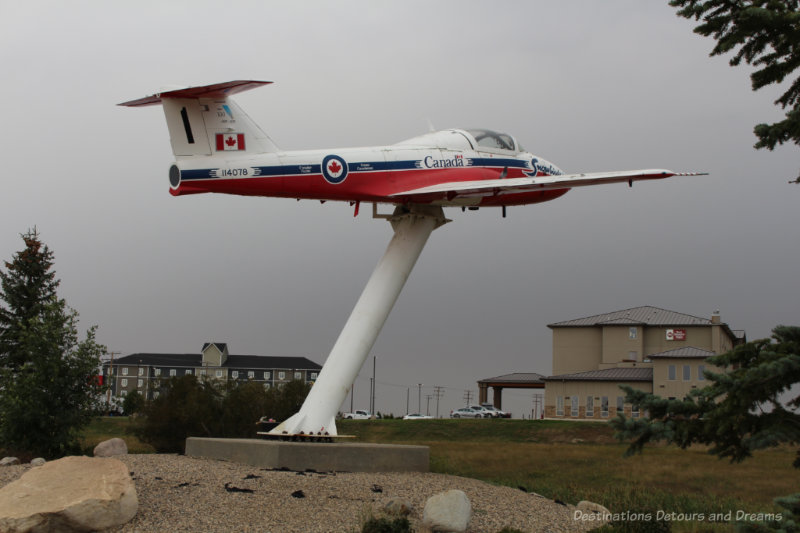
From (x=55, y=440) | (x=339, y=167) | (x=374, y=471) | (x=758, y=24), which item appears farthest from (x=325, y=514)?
(x=55, y=440)

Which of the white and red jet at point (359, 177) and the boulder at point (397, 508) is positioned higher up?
the white and red jet at point (359, 177)

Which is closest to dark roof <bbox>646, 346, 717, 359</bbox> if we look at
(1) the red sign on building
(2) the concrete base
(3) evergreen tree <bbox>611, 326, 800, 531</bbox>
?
(1) the red sign on building

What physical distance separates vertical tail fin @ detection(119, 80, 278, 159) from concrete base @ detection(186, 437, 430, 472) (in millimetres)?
6858

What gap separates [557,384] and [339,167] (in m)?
47.5

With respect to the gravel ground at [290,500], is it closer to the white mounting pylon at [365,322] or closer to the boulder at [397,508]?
the boulder at [397,508]

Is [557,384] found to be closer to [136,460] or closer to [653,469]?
[653,469]

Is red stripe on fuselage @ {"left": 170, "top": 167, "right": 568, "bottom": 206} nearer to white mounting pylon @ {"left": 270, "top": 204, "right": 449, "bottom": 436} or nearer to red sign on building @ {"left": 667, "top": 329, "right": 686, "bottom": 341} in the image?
white mounting pylon @ {"left": 270, "top": 204, "right": 449, "bottom": 436}

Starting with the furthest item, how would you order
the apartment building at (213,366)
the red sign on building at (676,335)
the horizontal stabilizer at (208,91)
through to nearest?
1. the apartment building at (213,366)
2. the red sign on building at (676,335)
3. the horizontal stabilizer at (208,91)

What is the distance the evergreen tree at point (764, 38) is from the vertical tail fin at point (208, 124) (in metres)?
11.6

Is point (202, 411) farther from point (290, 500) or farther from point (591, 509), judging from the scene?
point (591, 509)

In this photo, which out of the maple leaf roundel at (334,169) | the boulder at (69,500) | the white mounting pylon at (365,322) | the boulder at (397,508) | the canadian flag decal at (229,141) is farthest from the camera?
the white mounting pylon at (365,322)

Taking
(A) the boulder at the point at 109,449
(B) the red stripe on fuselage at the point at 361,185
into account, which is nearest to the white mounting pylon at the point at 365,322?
(B) the red stripe on fuselage at the point at 361,185

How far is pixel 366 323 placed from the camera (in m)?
20.5

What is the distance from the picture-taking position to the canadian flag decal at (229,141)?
18656 mm
